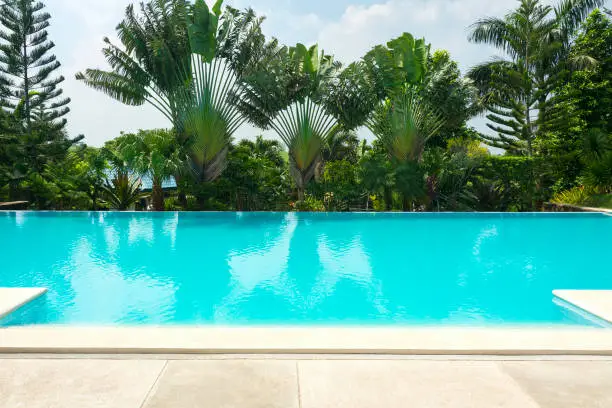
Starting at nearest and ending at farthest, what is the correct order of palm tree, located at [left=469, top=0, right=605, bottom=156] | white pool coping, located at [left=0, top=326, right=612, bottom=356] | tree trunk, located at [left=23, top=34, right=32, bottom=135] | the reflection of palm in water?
white pool coping, located at [left=0, top=326, right=612, bottom=356] < the reflection of palm in water < palm tree, located at [left=469, top=0, right=605, bottom=156] < tree trunk, located at [left=23, top=34, right=32, bottom=135]

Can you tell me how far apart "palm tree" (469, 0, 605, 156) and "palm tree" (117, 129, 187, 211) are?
12387 mm

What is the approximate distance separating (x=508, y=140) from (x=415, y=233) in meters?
12.6

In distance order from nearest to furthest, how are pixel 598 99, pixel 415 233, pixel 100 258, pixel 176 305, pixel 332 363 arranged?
pixel 332 363 → pixel 176 305 → pixel 100 258 → pixel 415 233 → pixel 598 99

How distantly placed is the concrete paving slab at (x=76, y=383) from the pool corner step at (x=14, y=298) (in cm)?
98

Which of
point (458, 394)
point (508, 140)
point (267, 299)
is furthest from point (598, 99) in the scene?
point (458, 394)

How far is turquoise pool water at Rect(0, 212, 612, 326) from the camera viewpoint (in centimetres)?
405

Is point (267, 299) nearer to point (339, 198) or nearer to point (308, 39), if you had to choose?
point (339, 198)

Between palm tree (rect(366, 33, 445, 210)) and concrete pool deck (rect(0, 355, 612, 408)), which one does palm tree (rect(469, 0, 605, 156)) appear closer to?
palm tree (rect(366, 33, 445, 210))

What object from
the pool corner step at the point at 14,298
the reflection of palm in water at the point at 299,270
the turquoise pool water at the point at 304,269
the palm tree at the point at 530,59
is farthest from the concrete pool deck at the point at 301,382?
the palm tree at the point at 530,59

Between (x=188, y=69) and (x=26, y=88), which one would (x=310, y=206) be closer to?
(x=188, y=69)

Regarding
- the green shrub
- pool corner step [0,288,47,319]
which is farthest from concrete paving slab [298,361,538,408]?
the green shrub

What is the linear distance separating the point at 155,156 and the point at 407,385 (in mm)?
9793

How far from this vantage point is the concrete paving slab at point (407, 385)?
2020 mm

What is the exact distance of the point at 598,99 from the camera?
14.1 metres
